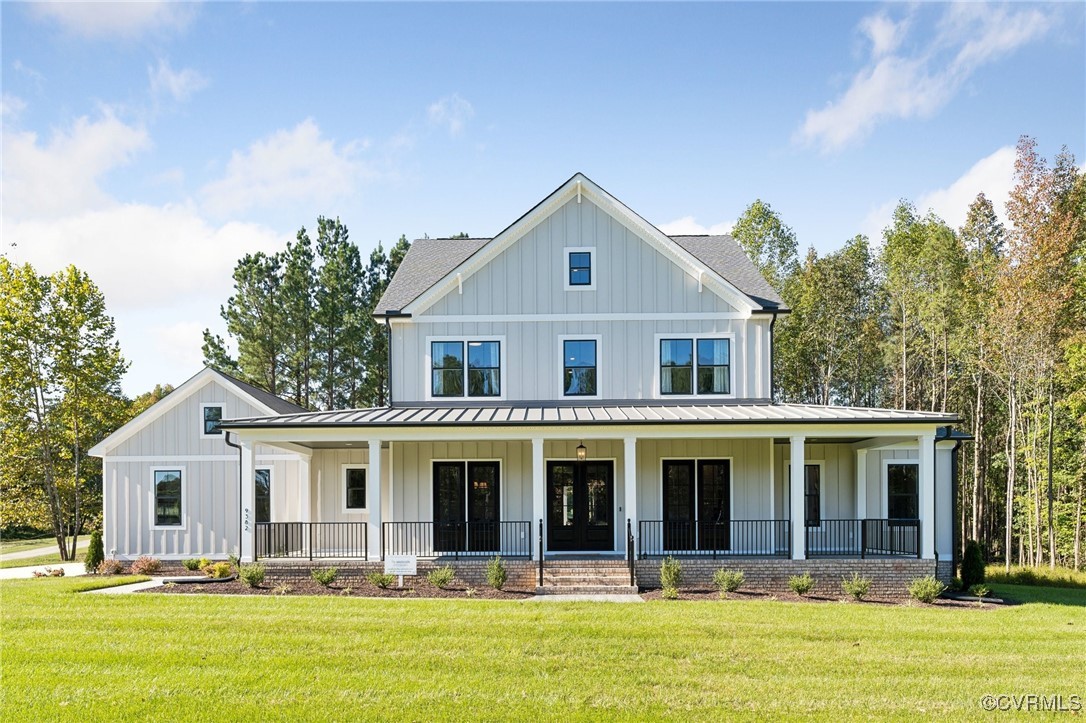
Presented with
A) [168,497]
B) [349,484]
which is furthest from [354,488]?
[168,497]

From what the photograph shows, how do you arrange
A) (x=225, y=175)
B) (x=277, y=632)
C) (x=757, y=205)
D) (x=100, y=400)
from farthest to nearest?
(x=757, y=205)
(x=100, y=400)
(x=225, y=175)
(x=277, y=632)

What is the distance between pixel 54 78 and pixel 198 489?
10299 mm

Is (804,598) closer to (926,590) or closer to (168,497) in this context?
(926,590)

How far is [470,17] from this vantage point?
15.2 meters

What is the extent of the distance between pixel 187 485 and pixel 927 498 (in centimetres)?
1756

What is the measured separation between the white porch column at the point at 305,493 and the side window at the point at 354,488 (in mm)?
839

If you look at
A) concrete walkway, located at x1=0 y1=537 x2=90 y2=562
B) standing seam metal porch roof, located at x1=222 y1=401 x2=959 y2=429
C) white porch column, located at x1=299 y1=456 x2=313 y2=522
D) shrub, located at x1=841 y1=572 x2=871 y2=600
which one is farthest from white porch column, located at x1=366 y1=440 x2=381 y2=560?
concrete walkway, located at x1=0 y1=537 x2=90 y2=562

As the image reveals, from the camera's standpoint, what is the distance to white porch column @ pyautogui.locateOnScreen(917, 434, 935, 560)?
1545cm

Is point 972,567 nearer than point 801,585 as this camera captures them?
No

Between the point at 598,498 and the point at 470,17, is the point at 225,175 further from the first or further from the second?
the point at 598,498

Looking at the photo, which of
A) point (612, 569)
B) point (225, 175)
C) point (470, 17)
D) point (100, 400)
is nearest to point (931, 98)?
point (470, 17)

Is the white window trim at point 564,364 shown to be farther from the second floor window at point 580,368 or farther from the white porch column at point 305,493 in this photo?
the white porch column at point 305,493

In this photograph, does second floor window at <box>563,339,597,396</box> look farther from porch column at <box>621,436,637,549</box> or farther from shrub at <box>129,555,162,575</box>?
shrub at <box>129,555,162,575</box>

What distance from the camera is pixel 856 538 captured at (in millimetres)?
18438
